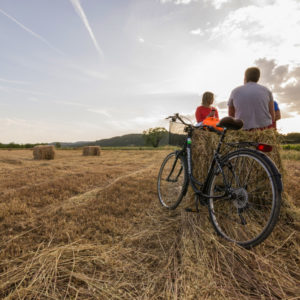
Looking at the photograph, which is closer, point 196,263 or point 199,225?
point 196,263

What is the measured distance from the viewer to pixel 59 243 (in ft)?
6.54

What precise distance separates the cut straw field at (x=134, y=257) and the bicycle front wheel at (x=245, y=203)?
17 cm

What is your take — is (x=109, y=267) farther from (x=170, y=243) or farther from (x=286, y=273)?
(x=286, y=273)

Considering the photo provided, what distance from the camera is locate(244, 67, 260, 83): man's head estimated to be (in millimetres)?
3143

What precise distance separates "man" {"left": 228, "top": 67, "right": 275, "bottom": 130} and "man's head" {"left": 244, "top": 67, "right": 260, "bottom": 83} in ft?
0.49

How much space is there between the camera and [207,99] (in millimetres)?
4180

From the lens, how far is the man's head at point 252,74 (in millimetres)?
3143

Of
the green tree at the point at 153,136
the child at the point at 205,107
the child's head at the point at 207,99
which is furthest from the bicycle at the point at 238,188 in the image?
the green tree at the point at 153,136

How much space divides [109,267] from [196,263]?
789 mm

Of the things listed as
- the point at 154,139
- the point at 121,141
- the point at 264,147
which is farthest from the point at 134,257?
the point at 121,141

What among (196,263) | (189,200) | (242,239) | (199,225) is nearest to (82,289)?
(196,263)

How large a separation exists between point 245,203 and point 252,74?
242 centimetres

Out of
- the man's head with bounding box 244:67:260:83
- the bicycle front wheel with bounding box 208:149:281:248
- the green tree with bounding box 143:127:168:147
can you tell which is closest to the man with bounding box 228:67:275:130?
the man's head with bounding box 244:67:260:83

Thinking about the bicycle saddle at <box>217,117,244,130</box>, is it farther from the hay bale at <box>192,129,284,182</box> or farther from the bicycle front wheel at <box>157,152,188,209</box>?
the bicycle front wheel at <box>157,152,188,209</box>
